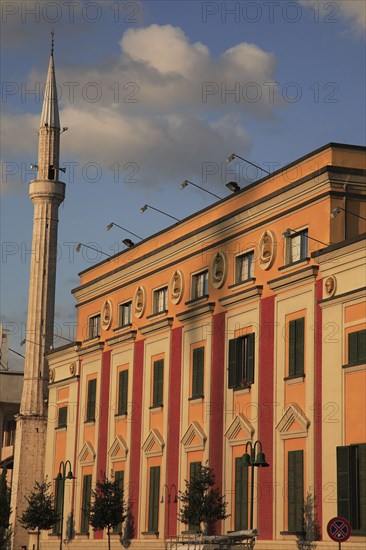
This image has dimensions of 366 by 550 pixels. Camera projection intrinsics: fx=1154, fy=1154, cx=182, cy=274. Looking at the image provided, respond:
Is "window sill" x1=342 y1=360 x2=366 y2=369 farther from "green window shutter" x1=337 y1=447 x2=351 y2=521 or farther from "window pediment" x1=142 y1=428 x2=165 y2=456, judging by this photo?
"window pediment" x1=142 y1=428 x2=165 y2=456

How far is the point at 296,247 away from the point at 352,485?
9240mm

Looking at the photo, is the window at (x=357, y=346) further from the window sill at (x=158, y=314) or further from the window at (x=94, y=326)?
the window at (x=94, y=326)

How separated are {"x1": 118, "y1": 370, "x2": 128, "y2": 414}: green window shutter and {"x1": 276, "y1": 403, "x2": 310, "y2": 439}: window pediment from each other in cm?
1471

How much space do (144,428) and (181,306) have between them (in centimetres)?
607

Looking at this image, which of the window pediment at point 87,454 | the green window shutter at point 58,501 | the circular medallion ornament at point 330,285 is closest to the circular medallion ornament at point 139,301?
the window pediment at point 87,454

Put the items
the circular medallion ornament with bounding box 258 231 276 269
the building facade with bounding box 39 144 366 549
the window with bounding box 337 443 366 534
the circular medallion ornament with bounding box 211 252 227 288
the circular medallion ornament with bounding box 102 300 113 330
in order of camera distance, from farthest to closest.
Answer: the circular medallion ornament with bounding box 102 300 113 330
the circular medallion ornament with bounding box 211 252 227 288
the circular medallion ornament with bounding box 258 231 276 269
the building facade with bounding box 39 144 366 549
the window with bounding box 337 443 366 534

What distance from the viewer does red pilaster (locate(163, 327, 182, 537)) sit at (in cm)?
4753

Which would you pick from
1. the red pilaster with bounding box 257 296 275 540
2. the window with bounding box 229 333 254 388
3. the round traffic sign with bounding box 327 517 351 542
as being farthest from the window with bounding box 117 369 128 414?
the round traffic sign with bounding box 327 517 351 542

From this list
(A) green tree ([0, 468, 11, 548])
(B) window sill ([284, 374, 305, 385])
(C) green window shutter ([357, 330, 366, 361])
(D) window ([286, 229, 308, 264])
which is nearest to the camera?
→ (C) green window shutter ([357, 330, 366, 361])

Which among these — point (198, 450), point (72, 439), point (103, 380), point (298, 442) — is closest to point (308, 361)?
point (298, 442)

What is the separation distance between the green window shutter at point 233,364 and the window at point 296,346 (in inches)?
163

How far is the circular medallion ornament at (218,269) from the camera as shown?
45469 millimetres

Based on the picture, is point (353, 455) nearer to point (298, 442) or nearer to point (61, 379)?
point (298, 442)

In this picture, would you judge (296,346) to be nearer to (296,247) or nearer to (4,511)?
(296,247)
